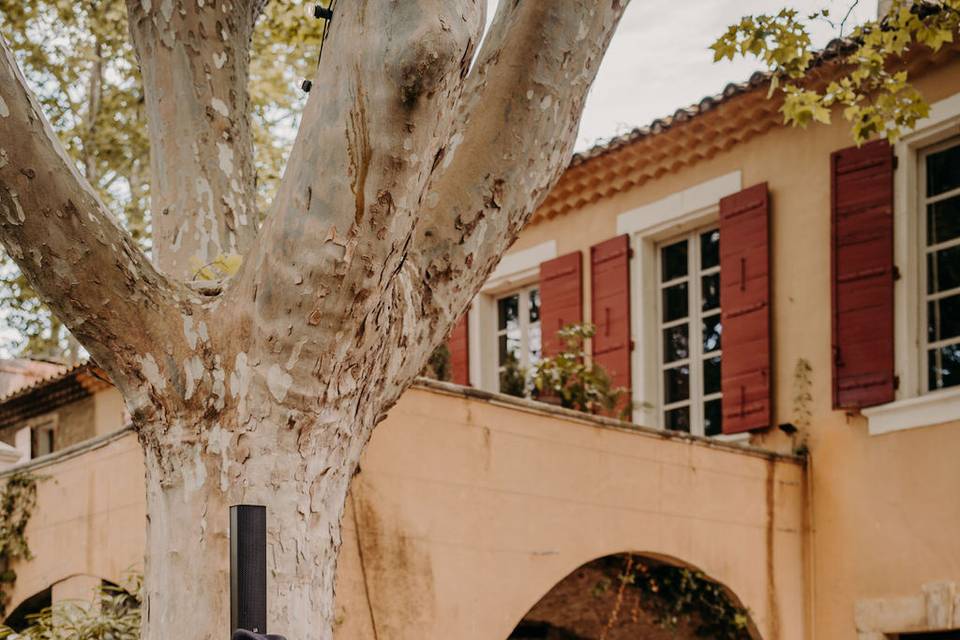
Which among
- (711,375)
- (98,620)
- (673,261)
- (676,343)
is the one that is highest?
(673,261)

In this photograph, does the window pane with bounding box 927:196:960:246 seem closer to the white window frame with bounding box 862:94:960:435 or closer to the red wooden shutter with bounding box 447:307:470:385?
the white window frame with bounding box 862:94:960:435

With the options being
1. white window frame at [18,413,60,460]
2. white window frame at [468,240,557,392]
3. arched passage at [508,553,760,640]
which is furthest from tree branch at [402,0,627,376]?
white window frame at [18,413,60,460]

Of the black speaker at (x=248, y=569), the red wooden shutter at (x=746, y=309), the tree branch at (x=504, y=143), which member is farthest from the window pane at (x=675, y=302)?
the black speaker at (x=248, y=569)

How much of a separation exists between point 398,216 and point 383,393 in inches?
28.3

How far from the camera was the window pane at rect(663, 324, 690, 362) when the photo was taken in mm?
11305

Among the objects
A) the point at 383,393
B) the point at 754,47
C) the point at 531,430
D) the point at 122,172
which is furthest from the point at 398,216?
the point at 122,172

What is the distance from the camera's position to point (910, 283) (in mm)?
9586

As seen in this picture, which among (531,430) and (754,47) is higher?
(754,47)

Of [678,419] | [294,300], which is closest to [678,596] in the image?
[678,419]

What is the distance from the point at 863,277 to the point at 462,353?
440 centimetres

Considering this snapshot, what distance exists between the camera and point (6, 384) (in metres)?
20.8

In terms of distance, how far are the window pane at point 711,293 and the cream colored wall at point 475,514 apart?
6.26 ft

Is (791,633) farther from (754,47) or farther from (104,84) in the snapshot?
(104,84)

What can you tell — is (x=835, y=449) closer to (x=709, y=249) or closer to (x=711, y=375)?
(x=711, y=375)
